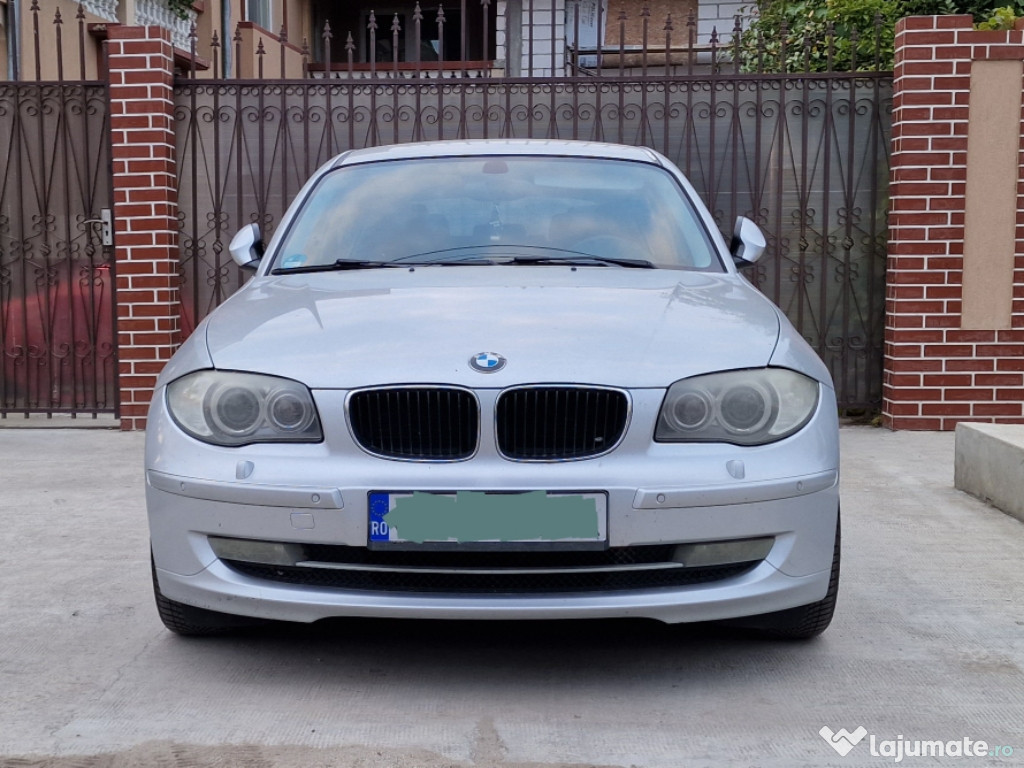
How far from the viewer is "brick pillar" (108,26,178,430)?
7.91m

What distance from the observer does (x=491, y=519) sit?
9.90 ft

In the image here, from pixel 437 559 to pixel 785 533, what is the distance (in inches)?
34.3

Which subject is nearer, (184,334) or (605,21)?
(184,334)

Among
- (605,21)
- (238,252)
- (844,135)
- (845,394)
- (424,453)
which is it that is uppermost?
(605,21)

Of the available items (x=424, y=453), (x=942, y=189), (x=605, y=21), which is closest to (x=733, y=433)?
(x=424, y=453)

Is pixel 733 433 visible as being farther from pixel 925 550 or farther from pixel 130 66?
pixel 130 66

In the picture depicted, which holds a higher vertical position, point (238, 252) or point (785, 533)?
point (238, 252)

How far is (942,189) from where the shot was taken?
7.73 metres

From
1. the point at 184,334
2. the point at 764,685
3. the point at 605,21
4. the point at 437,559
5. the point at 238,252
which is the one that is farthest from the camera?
the point at 605,21

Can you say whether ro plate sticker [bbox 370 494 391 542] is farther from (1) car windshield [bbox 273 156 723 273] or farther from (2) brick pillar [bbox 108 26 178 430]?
(2) brick pillar [bbox 108 26 178 430]

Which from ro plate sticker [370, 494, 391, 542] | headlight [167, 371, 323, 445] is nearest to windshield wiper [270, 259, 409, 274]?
headlight [167, 371, 323, 445]

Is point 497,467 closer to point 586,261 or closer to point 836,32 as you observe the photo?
point 586,261

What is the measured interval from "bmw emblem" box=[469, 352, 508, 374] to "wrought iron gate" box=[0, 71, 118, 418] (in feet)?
18.1

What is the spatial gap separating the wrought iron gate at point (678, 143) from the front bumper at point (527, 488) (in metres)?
5.08
